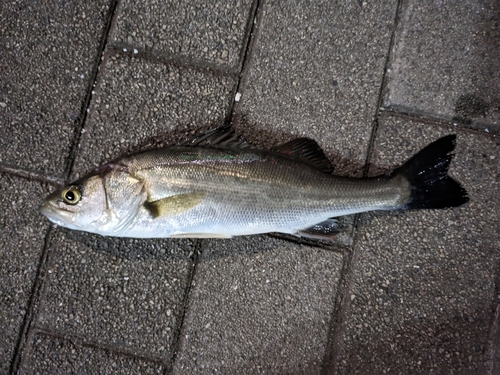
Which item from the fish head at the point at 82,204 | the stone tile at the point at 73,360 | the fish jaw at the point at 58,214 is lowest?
the stone tile at the point at 73,360

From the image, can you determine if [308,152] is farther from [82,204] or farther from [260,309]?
[82,204]

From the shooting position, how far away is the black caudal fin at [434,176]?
2.82m

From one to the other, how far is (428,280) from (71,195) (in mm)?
2886

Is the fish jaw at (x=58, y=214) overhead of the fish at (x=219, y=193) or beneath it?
beneath

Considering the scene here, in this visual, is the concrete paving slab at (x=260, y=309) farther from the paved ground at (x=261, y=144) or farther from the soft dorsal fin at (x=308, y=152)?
the soft dorsal fin at (x=308, y=152)

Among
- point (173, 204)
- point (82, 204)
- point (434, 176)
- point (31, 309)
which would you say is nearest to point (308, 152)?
point (434, 176)

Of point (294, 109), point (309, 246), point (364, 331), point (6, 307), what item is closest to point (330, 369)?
point (364, 331)

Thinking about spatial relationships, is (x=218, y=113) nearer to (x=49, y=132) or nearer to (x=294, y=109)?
(x=294, y=109)

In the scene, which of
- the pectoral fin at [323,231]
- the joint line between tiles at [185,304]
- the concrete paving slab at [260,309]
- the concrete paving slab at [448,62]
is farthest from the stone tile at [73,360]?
the concrete paving slab at [448,62]

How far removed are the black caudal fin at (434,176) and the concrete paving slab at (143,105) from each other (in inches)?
62.2

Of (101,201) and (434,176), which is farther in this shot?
(434,176)

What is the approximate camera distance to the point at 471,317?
10.1ft

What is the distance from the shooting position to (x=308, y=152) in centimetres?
291

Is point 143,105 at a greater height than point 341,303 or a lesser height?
greater
